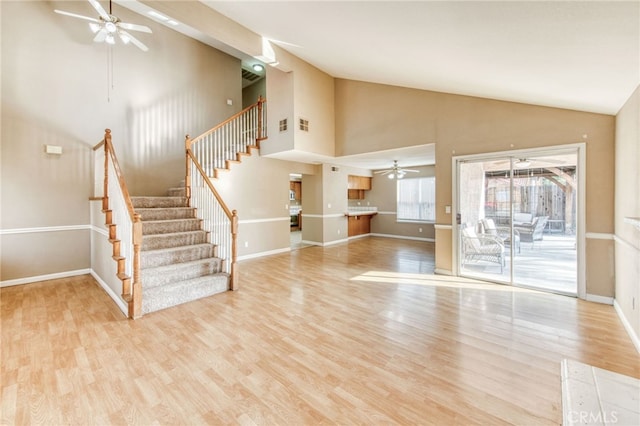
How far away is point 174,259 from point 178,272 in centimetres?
31

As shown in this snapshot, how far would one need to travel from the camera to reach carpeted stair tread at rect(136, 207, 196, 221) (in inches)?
185

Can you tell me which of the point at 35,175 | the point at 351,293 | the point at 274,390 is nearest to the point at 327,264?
the point at 351,293

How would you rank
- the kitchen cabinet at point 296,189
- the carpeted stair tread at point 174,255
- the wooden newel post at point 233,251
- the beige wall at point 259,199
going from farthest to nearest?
the kitchen cabinet at point 296,189 < the beige wall at point 259,199 < the wooden newel post at point 233,251 < the carpeted stair tread at point 174,255

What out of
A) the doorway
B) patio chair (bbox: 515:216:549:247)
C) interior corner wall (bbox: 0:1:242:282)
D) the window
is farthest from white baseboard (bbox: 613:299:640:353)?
interior corner wall (bbox: 0:1:242:282)

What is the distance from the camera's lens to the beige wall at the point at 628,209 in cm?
267

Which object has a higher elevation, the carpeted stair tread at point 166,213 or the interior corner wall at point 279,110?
the interior corner wall at point 279,110

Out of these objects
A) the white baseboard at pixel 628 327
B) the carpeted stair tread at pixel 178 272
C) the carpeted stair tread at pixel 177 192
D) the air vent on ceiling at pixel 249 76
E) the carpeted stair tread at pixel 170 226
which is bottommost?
the white baseboard at pixel 628 327

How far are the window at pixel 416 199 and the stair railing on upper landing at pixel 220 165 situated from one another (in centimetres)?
562

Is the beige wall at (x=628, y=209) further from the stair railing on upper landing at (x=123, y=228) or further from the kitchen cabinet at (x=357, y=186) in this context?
the kitchen cabinet at (x=357, y=186)

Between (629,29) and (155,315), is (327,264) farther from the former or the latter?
(629,29)

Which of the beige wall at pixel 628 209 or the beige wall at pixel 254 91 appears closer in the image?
the beige wall at pixel 628 209

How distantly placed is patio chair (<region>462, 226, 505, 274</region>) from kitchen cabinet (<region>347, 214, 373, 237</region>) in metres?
4.67

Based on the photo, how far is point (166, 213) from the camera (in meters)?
4.89

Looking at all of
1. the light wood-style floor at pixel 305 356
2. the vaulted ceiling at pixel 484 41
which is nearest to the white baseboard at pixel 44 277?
the light wood-style floor at pixel 305 356
